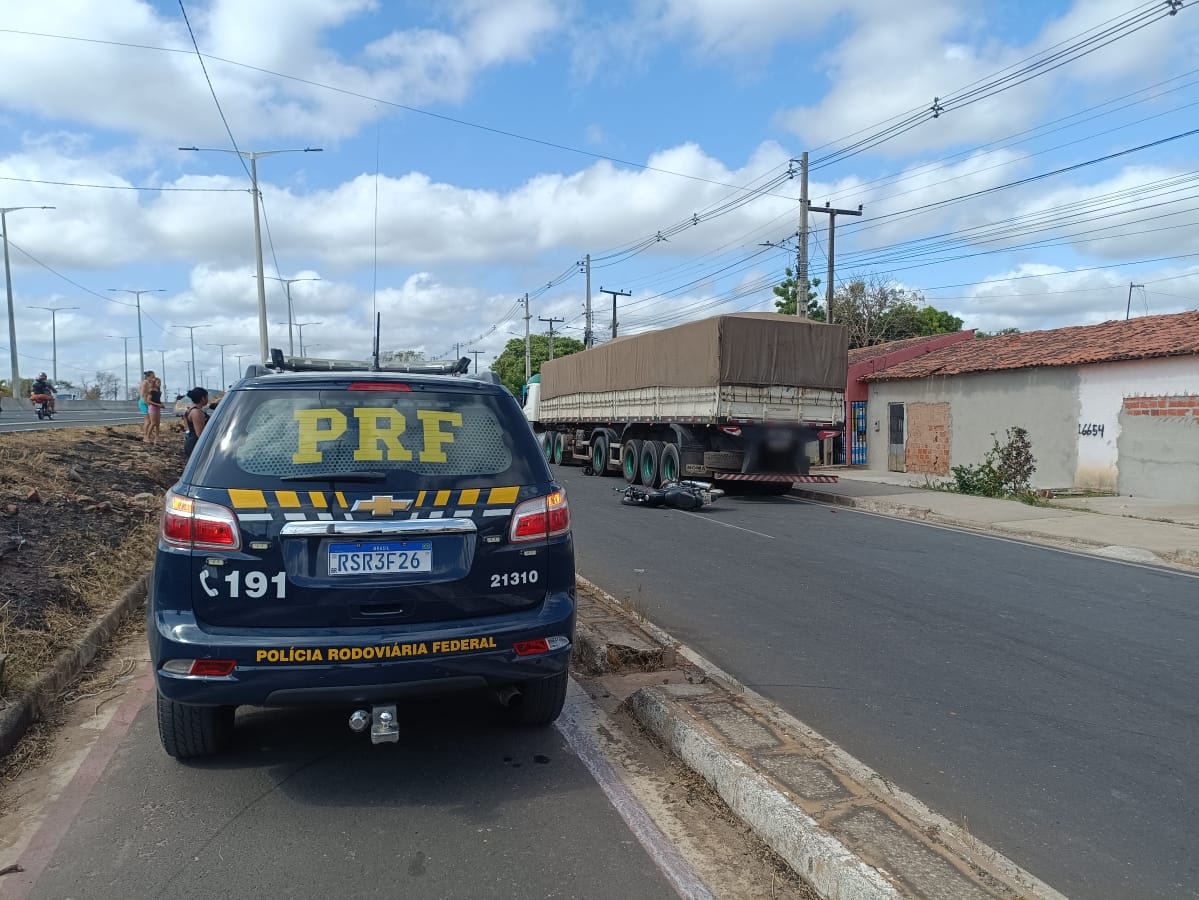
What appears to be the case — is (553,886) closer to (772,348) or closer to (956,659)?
(956,659)

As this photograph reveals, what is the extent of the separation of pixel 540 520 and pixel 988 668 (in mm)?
3394

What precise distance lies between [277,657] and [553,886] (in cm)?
134

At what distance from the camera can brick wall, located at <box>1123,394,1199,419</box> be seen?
52.3 ft

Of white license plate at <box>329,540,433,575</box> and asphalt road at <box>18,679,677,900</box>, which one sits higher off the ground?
white license plate at <box>329,540,433,575</box>

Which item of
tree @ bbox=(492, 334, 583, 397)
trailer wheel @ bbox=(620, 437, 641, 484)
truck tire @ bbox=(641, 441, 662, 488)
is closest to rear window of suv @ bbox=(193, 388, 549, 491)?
truck tire @ bbox=(641, 441, 662, 488)

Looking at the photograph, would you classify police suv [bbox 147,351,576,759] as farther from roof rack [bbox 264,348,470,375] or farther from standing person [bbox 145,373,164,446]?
standing person [bbox 145,373,164,446]

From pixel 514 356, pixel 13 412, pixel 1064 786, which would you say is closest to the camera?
pixel 1064 786

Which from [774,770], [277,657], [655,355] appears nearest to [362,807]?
[277,657]

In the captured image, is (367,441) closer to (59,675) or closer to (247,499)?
(247,499)

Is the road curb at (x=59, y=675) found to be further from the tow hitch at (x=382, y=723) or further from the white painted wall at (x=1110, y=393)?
the white painted wall at (x=1110, y=393)

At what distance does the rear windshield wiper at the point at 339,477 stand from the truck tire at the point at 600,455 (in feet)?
58.8

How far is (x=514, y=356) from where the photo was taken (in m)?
81.4

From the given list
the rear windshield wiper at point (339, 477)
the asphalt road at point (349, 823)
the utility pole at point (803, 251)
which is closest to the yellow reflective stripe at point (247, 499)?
the rear windshield wiper at point (339, 477)

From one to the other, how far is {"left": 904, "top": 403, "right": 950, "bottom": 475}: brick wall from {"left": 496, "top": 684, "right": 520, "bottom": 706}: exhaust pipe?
778 inches
